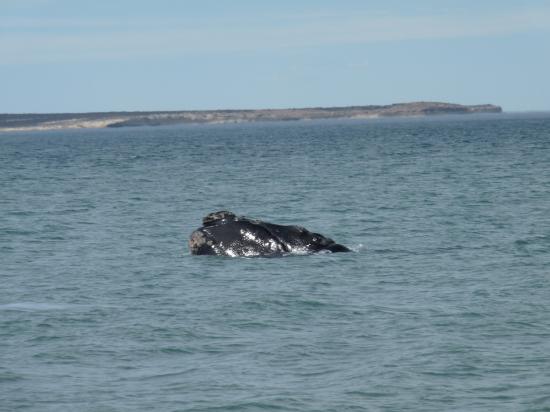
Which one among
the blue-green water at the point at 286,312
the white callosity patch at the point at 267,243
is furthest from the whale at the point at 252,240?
the blue-green water at the point at 286,312

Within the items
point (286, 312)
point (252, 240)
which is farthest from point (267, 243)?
point (286, 312)

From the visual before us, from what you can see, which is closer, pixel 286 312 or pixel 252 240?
pixel 286 312

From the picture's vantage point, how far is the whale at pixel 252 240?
27453 millimetres

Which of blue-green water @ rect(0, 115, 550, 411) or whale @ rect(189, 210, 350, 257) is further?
whale @ rect(189, 210, 350, 257)

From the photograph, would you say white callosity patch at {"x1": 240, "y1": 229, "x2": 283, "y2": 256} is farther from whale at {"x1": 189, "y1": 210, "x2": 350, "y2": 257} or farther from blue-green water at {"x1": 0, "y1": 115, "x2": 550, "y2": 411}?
blue-green water at {"x1": 0, "y1": 115, "x2": 550, "y2": 411}

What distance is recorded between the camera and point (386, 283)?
23.2 meters

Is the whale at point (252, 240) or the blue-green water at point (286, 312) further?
the whale at point (252, 240)

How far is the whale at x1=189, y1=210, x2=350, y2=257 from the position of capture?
27453 millimetres

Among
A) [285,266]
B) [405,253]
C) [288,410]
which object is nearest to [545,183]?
[405,253]

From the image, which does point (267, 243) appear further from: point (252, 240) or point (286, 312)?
point (286, 312)

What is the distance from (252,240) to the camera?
2750cm

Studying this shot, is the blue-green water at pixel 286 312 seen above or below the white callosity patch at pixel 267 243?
below

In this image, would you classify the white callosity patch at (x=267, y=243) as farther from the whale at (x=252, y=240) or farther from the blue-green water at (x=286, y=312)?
the blue-green water at (x=286, y=312)

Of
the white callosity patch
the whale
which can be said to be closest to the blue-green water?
the whale
